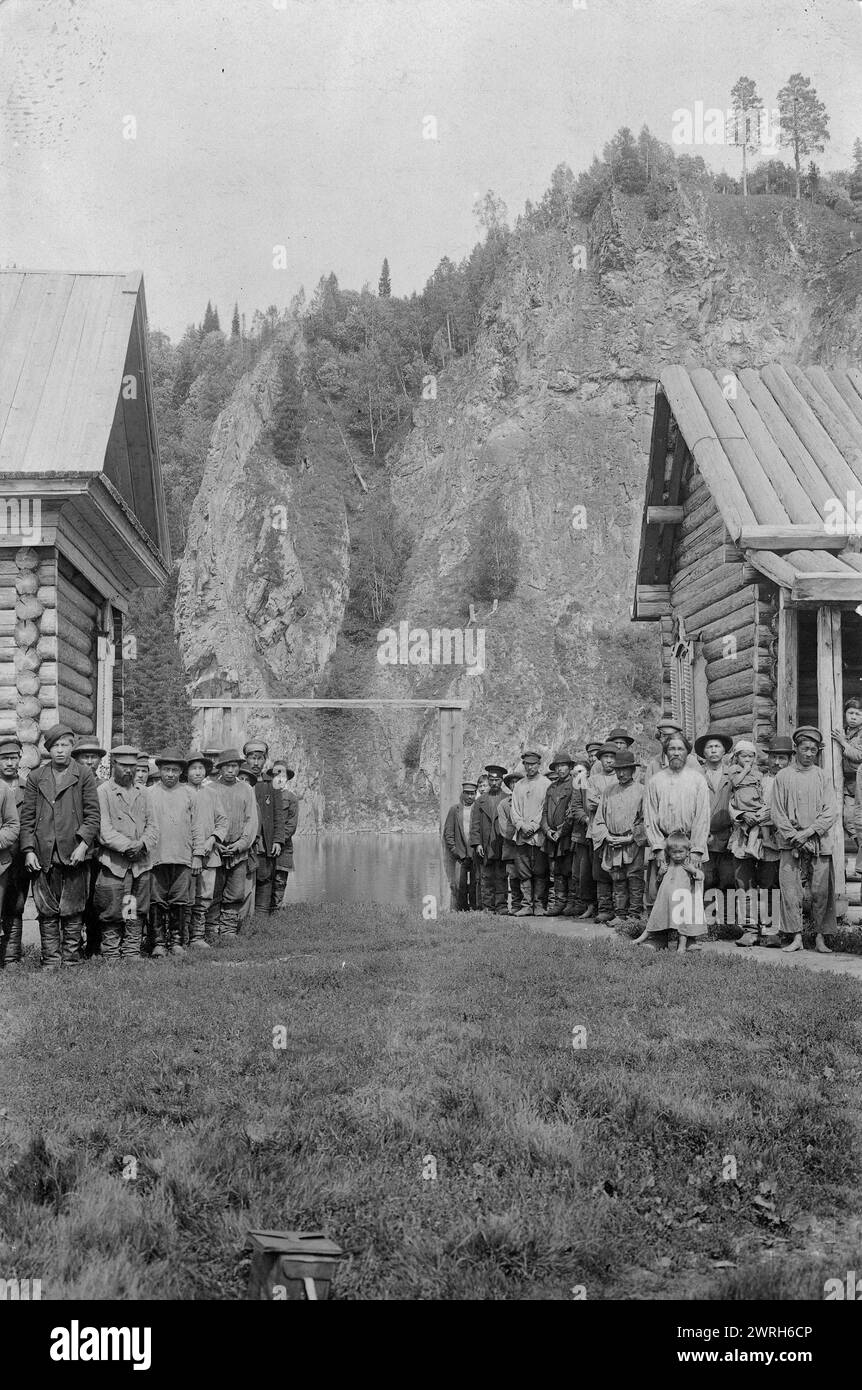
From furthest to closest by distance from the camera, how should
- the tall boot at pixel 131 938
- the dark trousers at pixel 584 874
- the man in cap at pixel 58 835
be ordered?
1. the dark trousers at pixel 584 874
2. the tall boot at pixel 131 938
3. the man in cap at pixel 58 835

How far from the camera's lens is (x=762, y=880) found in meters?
11.7

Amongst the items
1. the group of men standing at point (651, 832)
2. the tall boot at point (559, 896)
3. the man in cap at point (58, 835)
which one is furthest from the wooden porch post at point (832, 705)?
the man in cap at point (58, 835)

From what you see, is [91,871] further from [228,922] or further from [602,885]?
[602,885]

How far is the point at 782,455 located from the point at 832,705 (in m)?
3.71

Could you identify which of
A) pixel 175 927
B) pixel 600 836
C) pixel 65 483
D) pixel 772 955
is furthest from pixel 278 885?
pixel 772 955

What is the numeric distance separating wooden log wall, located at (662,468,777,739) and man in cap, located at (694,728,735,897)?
96 centimetres

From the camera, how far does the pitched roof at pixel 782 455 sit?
12.2m

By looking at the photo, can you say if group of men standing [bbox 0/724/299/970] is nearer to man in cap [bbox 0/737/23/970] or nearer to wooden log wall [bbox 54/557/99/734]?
man in cap [bbox 0/737/23/970]

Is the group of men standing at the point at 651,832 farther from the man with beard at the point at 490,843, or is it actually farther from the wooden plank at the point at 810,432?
the wooden plank at the point at 810,432

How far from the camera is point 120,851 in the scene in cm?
1005

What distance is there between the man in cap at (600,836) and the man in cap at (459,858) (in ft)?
8.84

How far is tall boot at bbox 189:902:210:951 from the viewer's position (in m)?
11.7

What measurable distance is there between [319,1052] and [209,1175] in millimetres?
1835
